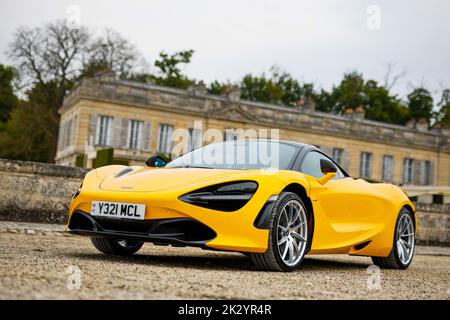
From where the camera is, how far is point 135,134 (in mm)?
41188

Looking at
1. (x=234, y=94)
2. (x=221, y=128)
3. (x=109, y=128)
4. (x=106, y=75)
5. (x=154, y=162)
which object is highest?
(x=234, y=94)

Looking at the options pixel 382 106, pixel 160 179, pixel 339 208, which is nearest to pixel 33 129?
pixel 382 106

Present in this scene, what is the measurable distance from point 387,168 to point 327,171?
154 ft

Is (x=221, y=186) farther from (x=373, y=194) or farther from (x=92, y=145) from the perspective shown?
(x=92, y=145)

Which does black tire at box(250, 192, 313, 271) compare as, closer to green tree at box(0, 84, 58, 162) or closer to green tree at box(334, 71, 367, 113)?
green tree at box(0, 84, 58, 162)

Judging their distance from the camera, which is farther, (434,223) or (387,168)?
(387,168)

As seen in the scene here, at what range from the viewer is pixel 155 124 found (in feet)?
137

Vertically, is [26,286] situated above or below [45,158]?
below

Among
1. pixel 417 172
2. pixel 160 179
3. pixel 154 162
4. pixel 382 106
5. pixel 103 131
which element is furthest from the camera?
pixel 382 106

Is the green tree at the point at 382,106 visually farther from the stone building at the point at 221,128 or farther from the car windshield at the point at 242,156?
the car windshield at the point at 242,156

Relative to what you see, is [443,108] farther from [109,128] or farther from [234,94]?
[109,128]

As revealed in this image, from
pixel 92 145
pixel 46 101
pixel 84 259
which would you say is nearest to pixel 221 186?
pixel 84 259

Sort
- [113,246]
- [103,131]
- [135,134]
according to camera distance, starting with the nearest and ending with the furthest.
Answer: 1. [113,246]
2. [103,131]
3. [135,134]

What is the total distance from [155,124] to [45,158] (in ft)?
41.9
